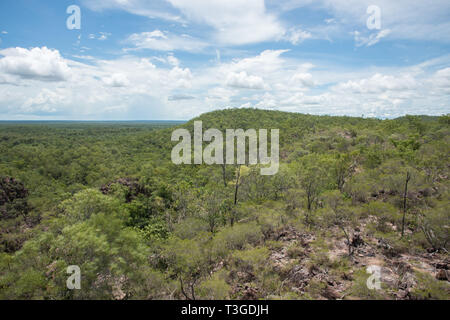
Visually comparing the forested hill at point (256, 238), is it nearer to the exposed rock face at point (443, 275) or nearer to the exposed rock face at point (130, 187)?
the exposed rock face at point (443, 275)

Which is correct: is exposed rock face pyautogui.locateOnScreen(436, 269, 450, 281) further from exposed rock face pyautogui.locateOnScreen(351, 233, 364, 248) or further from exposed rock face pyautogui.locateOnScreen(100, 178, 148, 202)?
exposed rock face pyautogui.locateOnScreen(100, 178, 148, 202)

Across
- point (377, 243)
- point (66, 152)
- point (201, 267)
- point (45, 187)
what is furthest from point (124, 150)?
point (377, 243)

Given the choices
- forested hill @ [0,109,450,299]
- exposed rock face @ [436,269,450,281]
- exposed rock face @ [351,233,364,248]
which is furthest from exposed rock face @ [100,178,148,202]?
exposed rock face @ [436,269,450,281]

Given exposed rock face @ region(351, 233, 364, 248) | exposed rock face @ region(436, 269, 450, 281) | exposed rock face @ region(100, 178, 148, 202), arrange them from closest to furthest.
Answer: exposed rock face @ region(436, 269, 450, 281), exposed rock face @ region(351, 233, 364, 248), exposed rock face @ region(100, 178, 148, 202)

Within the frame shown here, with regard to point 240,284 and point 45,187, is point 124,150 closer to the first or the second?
point 45,187

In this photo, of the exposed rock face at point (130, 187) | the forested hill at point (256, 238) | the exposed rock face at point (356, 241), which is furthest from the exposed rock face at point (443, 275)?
the exposed rock face at point (130, 187)

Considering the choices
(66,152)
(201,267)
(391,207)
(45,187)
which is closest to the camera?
(201,267)

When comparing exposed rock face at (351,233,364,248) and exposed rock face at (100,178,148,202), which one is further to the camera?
exposed rock face at (100,178,148,202)
